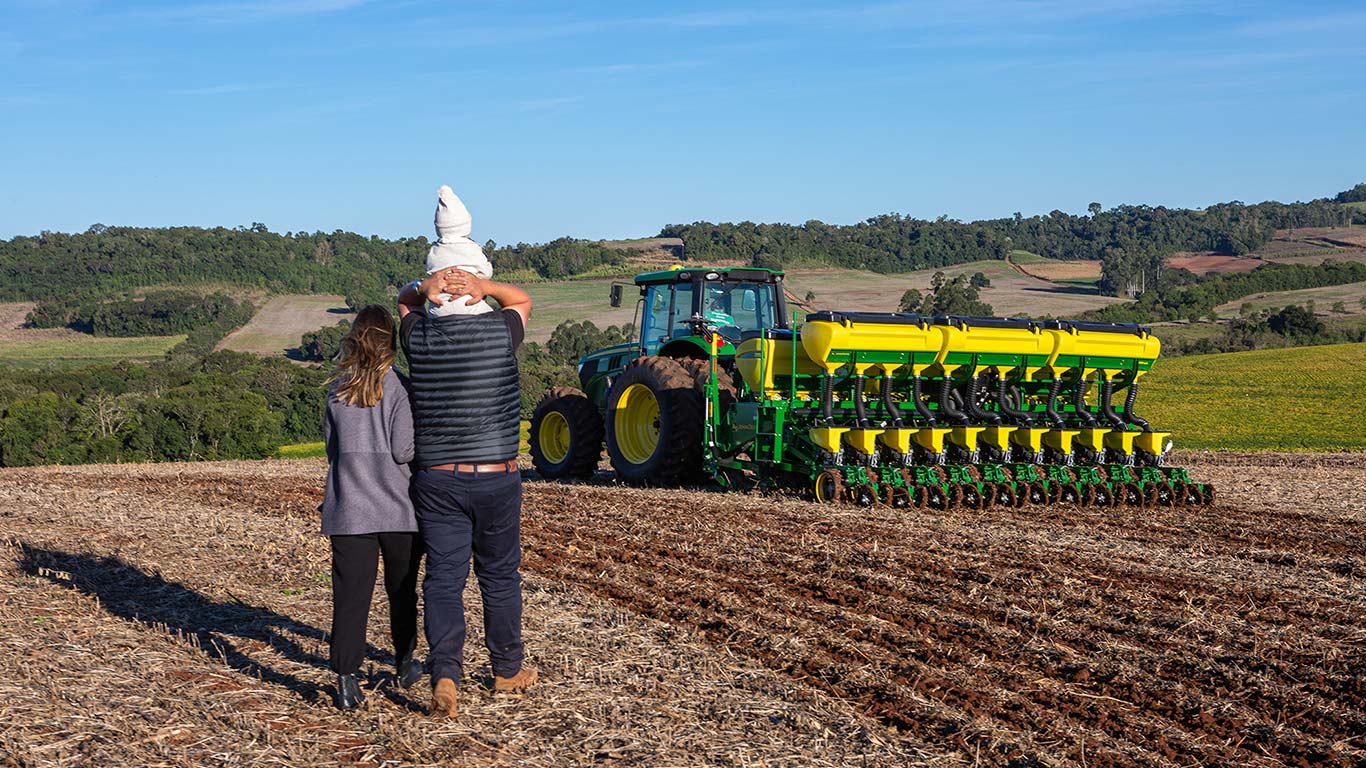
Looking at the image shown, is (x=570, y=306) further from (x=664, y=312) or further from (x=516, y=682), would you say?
(x=516, y=682)

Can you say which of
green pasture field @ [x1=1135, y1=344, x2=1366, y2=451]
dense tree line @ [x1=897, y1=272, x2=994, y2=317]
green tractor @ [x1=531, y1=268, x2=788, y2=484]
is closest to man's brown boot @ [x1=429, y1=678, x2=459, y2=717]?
green tractor @ [x1=531, y1=268, x2=788, y2=484]

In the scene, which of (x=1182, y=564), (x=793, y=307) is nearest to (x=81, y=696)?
(x=1182, y=564)

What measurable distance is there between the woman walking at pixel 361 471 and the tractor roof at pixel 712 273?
8.48 m

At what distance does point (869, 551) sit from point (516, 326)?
4344mm

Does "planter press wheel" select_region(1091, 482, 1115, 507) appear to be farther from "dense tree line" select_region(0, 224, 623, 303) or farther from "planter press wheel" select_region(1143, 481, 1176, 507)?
"dense tree line" select_region(0, 224, 623, 303)

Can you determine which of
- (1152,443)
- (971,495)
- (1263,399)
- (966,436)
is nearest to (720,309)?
(966,436)

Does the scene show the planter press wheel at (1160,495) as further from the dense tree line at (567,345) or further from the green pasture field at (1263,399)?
the dense tree line at (567,345)

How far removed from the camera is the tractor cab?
13336mm

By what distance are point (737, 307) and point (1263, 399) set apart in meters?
24.2

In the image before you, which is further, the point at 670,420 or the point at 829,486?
the point at 670,420

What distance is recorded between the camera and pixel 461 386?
15.8 feet

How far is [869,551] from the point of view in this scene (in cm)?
859

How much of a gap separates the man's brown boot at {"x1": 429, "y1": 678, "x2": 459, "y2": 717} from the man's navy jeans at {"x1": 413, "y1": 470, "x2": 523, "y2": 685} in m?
0.05

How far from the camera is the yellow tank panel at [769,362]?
11867 mm
